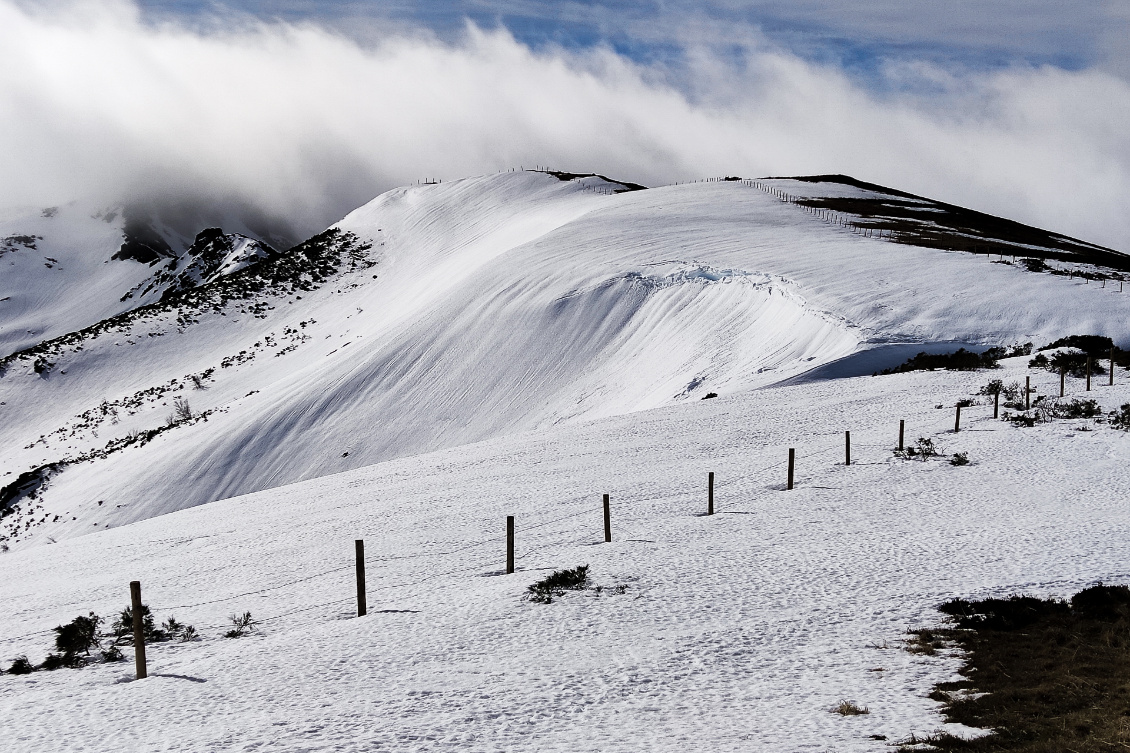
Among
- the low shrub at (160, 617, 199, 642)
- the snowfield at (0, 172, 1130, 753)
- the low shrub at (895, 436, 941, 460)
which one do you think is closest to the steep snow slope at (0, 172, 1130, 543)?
the snowfield at (0, 172, 1130, 753)

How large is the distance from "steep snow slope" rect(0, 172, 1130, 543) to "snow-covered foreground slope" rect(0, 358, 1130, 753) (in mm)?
12059

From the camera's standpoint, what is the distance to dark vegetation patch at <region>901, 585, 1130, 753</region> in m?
7.67

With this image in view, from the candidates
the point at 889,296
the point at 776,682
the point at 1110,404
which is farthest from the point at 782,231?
the point at 776,682

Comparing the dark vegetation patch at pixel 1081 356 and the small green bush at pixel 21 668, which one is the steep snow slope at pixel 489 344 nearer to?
the dark vegetation patch at pixel 1081 356

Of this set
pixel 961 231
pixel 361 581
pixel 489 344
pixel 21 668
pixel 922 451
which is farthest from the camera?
pixel 961 231

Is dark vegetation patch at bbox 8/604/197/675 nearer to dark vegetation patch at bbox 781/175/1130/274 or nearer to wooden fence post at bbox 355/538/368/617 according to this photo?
wooden fence post at bbox 355/538/368/617

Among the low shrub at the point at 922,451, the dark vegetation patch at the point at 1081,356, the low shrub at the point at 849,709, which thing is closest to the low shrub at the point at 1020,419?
the low shrub at the point at 922,451

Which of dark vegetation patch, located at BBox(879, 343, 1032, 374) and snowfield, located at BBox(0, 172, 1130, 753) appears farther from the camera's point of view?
dark vegetation patch, located at BBox(879, 343, 1032, 374)

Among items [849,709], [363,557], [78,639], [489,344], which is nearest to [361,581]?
[363,557]

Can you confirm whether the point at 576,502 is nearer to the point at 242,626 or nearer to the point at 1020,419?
the point at 242,626

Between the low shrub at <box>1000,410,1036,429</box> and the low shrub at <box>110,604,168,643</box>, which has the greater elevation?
the low shrub at <box>1000,410,1036,429</box>

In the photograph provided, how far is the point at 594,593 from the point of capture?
13.2 metres

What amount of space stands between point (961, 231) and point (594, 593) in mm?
63810

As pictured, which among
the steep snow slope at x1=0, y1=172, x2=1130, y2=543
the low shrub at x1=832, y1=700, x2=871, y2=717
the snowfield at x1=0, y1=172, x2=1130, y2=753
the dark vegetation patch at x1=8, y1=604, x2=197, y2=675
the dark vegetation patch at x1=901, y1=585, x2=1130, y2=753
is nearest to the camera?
the dark vegetation patch at x1=901, y1=585, x2=1130, y2=753
